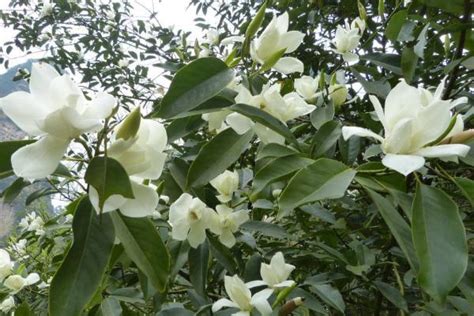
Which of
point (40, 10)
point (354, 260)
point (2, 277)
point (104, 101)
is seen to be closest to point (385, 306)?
point (354, 260)

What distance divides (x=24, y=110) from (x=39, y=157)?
49mm

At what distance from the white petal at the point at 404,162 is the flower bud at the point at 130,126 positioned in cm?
25

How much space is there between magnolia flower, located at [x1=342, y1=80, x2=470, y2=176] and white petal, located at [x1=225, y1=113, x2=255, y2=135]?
0.16m

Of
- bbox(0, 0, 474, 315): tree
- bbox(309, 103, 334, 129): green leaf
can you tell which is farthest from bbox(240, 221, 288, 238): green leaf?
bbox(309, 103, 334, 129): green leaf

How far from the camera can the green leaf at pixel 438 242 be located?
17.8 inches

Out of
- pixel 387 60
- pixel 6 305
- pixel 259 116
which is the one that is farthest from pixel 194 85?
pixel 6 305

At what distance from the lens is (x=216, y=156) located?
2.14 feet

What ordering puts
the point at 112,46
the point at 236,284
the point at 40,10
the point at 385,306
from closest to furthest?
1. the point at 236,284
2. the point at 385,306
3. the point at 112,46
4. the point at 40,10

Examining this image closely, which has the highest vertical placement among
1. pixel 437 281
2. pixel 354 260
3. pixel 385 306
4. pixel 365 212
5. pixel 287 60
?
pixel 287 60

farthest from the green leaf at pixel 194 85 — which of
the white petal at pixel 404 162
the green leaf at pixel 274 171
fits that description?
the white petal at pixel 404 162

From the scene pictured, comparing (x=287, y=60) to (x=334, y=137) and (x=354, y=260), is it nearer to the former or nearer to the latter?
(x=334, y=137)

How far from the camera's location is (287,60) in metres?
0.77

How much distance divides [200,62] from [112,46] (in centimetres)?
219

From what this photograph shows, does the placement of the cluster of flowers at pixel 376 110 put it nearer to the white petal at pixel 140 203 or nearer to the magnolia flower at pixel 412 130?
the magnolia flower at pixel 412 130
